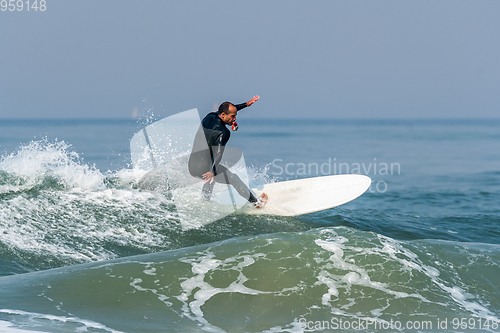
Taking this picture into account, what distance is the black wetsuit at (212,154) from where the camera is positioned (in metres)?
6.60

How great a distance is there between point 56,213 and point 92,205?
0.60 metres

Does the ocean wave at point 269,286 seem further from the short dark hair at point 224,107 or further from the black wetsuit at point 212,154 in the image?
the short dark hair at point 224,107

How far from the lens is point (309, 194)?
8102mm

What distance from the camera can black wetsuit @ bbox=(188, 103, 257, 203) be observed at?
21.6 ft

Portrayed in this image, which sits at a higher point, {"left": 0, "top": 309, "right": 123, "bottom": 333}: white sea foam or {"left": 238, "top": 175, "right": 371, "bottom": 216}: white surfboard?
{"left": 238, "top": 175, "right": 371, "bottom": 216}: white surfboard

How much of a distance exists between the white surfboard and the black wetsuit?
1.86ft

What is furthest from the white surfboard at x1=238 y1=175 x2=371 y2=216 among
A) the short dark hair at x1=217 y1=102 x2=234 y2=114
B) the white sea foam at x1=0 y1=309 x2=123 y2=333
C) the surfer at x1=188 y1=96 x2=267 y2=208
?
the white sea foam at x1=0 y1=309 x2=123 y2=333

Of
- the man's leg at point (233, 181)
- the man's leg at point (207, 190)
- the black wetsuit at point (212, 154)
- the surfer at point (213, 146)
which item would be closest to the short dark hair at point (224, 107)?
the surfer at point (213, 146)

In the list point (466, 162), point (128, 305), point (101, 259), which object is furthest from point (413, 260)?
point (466, 162)

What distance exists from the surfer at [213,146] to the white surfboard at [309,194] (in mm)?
823

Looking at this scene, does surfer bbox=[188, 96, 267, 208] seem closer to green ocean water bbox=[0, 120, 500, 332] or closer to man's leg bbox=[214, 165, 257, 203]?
man's leg bbox=[214, 165, 257, 203]

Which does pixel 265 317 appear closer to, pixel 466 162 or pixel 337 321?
pixel 337 321

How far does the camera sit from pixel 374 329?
3.61 m

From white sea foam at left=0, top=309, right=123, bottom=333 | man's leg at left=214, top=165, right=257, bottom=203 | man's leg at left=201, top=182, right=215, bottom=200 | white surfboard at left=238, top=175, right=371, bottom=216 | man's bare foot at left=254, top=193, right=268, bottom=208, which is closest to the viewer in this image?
Result: white sea foam at left=0, top=309, right=123, bottom=333
